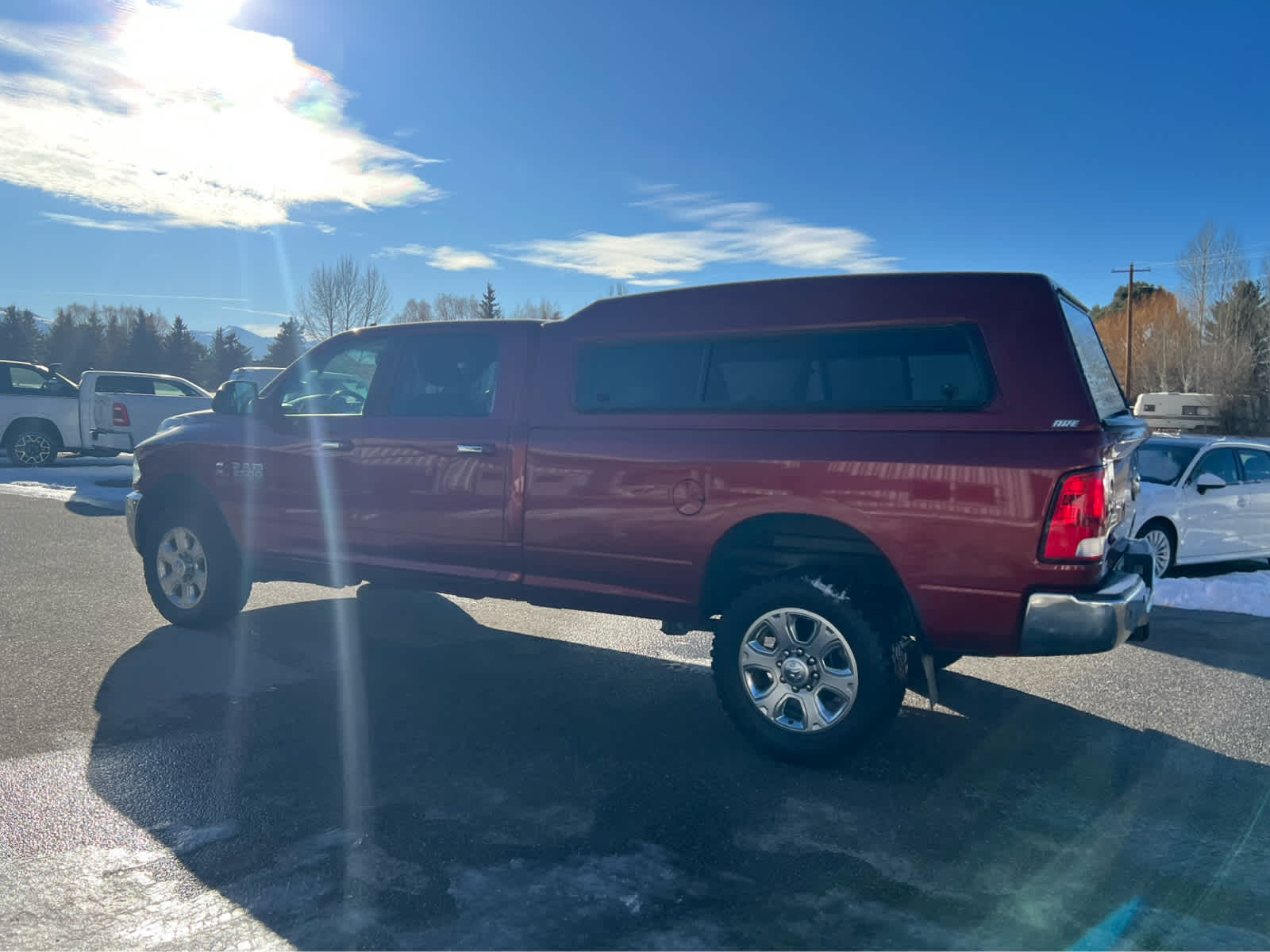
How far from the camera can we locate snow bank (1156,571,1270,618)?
7828mm

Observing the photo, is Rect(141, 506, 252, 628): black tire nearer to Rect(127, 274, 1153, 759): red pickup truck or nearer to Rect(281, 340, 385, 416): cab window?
Rect(127, 274, 1153, 759): red pickup truck

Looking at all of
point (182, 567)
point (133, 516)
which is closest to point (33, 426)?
point (133, 516)

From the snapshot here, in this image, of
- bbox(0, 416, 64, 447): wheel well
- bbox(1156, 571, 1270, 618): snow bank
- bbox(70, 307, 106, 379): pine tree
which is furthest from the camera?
bbox(70, 307, 106, 379): pine tree

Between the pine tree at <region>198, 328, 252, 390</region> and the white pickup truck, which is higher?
the pine tree at <region>198, 328, 252, 390</region>

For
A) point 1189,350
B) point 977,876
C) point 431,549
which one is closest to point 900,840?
point 977,876

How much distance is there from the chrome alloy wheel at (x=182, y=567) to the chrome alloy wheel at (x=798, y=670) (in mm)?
3916

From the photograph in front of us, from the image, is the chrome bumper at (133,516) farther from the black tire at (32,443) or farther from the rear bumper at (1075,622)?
the black tire at (32,443)

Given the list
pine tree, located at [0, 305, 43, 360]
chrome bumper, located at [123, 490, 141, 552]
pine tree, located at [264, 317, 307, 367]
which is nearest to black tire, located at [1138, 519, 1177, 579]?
chrome bumper, located at [123, 490, 141, 552]

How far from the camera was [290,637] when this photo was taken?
20.8 ft

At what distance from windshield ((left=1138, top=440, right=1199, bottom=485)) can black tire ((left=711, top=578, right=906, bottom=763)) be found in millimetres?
6179

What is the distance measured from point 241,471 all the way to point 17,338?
8729 centimetres

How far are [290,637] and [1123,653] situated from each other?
18.0 feet

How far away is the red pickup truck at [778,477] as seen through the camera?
12.8 ft

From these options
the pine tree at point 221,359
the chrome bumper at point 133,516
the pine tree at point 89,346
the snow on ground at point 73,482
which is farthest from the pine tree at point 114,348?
the chrome bumper at point 133,516
